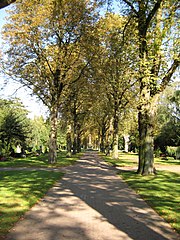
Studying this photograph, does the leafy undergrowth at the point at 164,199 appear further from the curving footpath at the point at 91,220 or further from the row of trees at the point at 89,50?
the row of trees at the point at 89,50

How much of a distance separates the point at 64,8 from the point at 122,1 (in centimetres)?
650

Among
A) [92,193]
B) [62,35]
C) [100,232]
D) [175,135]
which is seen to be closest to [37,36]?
[62,35]

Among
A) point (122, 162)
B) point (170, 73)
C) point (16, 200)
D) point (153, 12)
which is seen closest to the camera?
point (16, 200)

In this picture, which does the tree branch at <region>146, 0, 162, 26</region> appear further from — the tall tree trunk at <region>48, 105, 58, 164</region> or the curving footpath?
the tall tree trunk at <region>48, 105, 58, 164</region>

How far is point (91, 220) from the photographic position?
702 cm

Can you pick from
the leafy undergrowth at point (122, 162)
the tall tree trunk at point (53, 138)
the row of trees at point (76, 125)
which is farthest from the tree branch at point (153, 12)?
the row of trees at point (76, 125)

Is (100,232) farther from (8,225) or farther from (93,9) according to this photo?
(93,9)

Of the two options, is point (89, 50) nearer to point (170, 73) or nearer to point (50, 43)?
point (50, 43)

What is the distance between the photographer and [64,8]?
22.7 metres

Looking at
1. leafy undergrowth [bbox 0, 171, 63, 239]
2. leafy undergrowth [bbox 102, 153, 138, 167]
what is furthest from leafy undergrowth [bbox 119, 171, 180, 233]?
leafy undergrowth [bbox 102, 153, 138, 167]

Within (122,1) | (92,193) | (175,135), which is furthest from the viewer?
(175,135)

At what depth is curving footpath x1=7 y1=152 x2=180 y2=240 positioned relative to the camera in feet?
19.2

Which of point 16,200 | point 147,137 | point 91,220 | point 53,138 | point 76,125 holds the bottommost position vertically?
point 91,220

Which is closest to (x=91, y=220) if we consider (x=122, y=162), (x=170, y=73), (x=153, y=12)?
(x=170, y=73)
